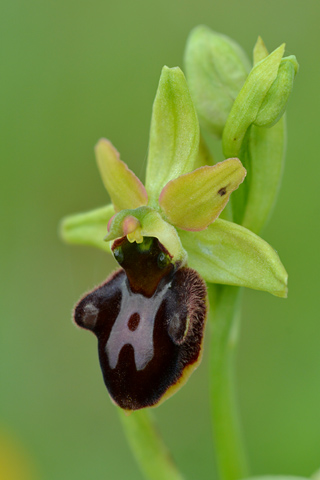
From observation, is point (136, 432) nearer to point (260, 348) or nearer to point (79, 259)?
point (260, 348)

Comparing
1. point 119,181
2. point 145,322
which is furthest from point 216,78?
point 145,322

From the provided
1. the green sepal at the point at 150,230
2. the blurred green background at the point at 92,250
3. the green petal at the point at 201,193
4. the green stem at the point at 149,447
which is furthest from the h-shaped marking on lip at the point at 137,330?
the blurred green background at the point at 92,250

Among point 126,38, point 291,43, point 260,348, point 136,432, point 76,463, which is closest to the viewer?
point 136,432

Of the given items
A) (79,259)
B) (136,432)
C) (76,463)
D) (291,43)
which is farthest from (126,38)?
(136,432)

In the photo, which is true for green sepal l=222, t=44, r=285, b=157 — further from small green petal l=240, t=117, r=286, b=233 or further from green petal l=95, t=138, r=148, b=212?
green petal l=95, t=138, r=148, b=212

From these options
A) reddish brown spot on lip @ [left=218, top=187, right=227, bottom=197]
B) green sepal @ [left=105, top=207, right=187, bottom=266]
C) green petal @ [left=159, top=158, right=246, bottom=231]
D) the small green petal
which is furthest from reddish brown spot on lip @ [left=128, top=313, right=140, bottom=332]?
the small green petal

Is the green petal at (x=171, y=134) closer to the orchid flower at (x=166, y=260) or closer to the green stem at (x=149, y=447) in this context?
the orchid flower at (x=166, y=260)

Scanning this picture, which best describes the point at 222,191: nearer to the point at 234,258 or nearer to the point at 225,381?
the point at 234,258
